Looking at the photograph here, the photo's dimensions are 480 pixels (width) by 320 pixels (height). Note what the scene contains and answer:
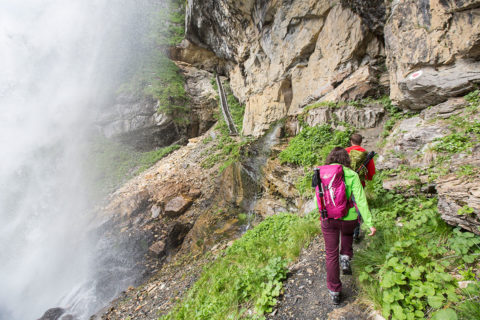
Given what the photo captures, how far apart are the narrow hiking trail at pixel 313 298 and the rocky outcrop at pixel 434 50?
4834 millimetres

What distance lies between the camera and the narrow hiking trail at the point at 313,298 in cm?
204

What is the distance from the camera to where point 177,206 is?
8078 millimetres

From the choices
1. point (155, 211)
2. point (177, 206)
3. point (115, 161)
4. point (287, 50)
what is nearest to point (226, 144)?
point (177, 206)

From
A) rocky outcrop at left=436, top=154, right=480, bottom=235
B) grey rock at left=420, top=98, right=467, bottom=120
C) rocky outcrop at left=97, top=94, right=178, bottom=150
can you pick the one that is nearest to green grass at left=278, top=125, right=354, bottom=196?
grey rock at left=420, top=98, right=467, bottom=120

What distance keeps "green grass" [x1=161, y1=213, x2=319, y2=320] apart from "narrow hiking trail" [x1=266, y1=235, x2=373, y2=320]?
0.13 m

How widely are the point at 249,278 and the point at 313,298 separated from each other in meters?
0.93

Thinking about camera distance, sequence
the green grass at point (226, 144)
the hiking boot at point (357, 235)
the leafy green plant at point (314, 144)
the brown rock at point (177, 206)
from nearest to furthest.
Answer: the hiking boot at point (357, 235), the leafy green plant at point (314, 144), the brown rock at point (177, 206), the green grass at point (226, 144)

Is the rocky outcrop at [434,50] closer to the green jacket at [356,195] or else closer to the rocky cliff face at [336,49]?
the rocky cliff face at [336,49]

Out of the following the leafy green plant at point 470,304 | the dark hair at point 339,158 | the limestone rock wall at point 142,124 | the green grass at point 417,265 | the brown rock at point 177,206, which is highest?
the limestone rock wall at point 142,124

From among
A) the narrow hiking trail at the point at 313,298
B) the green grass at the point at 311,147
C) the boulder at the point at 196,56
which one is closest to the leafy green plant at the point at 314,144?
the green grass at the point at 311,147

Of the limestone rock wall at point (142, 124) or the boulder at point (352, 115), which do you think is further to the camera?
the limestone rock wall at point (142, 124)

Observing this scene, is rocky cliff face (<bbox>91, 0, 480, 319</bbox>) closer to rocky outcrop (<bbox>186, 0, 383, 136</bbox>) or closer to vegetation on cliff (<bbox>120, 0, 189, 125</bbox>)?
rocky outcrop (<bbox>186, 0, 383, 136</bbox>)

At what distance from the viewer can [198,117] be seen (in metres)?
16.4

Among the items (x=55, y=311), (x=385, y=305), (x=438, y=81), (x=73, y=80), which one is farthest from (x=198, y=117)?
(x=385, y=305)
